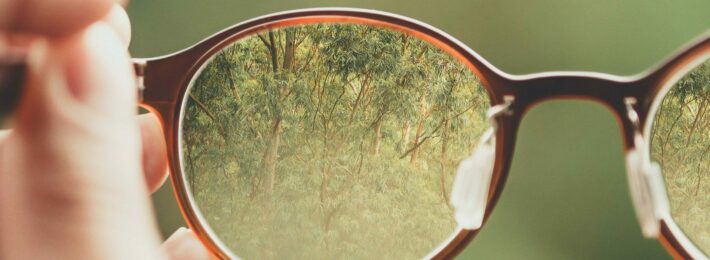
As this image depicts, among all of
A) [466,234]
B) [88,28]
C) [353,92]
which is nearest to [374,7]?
[353,92]

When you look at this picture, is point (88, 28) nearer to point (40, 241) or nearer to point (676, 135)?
point (40, 241)

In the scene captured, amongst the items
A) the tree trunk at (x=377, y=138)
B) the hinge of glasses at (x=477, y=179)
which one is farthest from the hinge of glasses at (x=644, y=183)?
the tree trunk at (x=377, y=138)

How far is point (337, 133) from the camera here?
56 cm

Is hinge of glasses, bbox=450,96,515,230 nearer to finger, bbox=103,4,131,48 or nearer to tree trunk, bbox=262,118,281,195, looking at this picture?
tree trunk, bbox=262,118,281,195

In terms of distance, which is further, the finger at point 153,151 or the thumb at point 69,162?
the finger at point 153,151

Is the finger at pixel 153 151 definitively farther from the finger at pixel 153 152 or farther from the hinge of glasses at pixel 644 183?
the hinge of glasses at pixel 644 183

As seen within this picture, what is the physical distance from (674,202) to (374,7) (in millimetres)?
379

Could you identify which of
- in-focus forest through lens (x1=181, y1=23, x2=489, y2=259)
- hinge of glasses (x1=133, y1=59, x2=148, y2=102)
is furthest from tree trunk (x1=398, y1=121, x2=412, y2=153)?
hinge of glasses (x1=133, y1=59, x2=148, y2=102)

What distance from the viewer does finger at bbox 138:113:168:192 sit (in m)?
0.50

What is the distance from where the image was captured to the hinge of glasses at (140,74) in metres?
0.46

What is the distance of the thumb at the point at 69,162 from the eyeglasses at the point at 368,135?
0.67 ft

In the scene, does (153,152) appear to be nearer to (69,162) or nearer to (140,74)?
(140,74)

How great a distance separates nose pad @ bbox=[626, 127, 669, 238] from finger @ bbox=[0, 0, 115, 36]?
16.7 inches

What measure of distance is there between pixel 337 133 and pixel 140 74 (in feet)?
0.63
